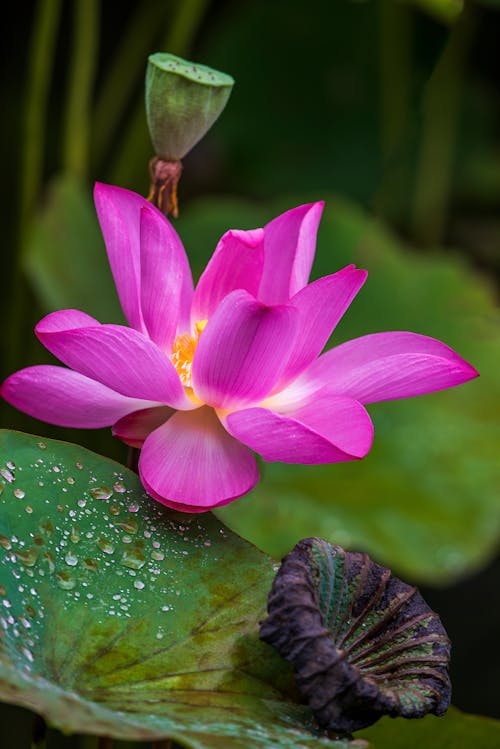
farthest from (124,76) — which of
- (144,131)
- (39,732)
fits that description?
(39,732)

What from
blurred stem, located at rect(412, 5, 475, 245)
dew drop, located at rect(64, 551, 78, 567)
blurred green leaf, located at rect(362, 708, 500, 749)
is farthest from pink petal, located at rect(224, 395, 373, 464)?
blurred stem, located at rect(412, 5, 475, 245)

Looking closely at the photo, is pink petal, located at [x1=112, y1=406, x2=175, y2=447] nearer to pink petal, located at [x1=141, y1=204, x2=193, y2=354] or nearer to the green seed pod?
pink petal, located at [x1=141, y1=204, x2=193, y2=354]

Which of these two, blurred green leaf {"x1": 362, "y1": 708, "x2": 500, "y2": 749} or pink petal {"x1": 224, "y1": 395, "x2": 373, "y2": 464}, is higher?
pink petal {"x1": 224, "y1": 395, "x2": 373, "y2": 464}

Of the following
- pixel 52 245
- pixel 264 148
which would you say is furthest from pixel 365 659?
pixel 264 148

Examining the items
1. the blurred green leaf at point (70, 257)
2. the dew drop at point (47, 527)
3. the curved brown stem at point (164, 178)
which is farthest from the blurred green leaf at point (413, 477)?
the dew drop at point (47, 527)

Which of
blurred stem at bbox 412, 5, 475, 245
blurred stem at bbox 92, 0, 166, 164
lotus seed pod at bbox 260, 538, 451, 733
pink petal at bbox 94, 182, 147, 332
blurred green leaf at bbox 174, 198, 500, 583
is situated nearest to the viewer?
lotus seed pod at bbox 260, 538, 451, 733
